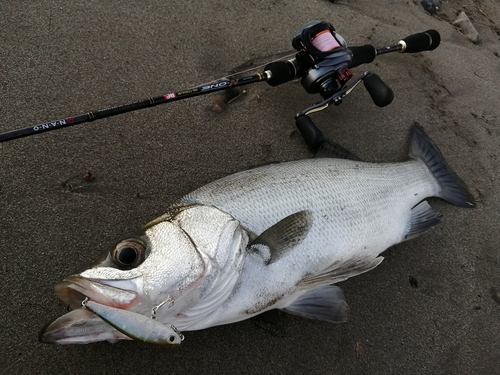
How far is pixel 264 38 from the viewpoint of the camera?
9.31ft

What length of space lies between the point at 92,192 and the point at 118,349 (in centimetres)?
82

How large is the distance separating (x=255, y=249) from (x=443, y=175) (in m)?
1.44

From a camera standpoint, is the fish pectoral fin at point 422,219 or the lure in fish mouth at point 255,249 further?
the fish pectoral fin at point 422,219

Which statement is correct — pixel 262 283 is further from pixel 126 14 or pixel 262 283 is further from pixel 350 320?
pixel 126 14

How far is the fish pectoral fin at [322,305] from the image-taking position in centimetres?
191

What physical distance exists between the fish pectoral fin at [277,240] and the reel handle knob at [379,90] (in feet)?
3.39

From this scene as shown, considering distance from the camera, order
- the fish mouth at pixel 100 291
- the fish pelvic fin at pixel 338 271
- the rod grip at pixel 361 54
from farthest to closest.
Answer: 1. the rod grip at pixel 361 54
2. the fish pelvic fin at pixel 338 271
3. the fish mouth at pixel 100 291

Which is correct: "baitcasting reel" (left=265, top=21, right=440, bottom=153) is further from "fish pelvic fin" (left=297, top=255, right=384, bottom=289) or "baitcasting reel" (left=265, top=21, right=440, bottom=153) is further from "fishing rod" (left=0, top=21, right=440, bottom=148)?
"fish pelvic fin" (left=297, top=255, right=384, bottom=289)

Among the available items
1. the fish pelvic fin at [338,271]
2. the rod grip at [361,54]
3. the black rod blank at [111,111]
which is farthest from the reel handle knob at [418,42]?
the fish pelvic fin at [338,271]

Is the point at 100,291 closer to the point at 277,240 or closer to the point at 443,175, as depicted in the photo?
the point at 277,240

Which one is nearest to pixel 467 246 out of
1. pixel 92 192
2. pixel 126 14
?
pixel 92 192

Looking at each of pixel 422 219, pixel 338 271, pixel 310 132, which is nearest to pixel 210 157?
pixel 310 132

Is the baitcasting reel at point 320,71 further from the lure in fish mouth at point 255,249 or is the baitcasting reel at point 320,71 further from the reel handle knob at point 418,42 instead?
the reel handle knob at point 418,42

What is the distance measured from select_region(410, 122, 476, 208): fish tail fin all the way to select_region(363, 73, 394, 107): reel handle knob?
0.42 meters
